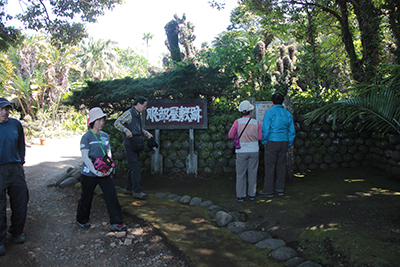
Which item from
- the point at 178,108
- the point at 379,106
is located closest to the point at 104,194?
the point at 178,108

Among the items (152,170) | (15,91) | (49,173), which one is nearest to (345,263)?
(152,170)

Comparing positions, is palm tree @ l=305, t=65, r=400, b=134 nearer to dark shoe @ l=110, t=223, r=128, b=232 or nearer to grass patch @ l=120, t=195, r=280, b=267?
grass patch @ l=120, t=195, r=280, b=267

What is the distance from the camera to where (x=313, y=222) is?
375 centimetres

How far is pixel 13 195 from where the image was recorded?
3.34 m

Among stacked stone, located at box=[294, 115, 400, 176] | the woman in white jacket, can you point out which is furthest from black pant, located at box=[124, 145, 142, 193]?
stacked stone, located at box=[294, 115, 400, 176]

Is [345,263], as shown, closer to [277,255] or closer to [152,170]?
[277,255]

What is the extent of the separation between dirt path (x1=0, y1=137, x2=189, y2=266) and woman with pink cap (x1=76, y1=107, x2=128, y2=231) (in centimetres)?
24

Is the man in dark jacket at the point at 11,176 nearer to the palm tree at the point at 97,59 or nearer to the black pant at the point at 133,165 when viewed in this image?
the black pant at the point at 133,165

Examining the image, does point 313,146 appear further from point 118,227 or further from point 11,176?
point 11,176

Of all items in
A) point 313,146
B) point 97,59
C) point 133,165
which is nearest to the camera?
point 133,165

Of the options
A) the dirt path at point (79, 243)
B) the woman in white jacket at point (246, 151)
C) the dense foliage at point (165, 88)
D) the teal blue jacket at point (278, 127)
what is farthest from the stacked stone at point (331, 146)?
the dirt path at point (79, 243)

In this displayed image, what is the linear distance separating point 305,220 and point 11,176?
4.00m

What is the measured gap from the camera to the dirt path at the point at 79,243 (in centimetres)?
307

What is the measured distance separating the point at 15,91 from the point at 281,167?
1658cm
